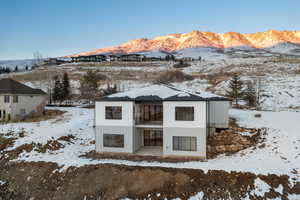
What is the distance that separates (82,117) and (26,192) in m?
12.6

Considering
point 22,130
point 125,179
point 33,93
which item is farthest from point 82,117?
point 125,179

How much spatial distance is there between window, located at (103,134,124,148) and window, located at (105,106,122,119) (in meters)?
1.53

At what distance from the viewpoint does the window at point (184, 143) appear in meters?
15.2

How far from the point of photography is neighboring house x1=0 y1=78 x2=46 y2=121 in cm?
2491

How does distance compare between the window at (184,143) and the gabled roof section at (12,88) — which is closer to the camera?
the window at (184,143)

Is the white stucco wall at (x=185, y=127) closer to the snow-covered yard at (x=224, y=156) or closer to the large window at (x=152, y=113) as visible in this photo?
the snow-covered yard at (x=224, y=156)

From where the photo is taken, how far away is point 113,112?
16.5 m

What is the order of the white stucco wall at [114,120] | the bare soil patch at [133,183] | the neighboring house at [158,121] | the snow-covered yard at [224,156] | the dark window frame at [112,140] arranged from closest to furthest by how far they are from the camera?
1. the bare soil patch at [133,183]
2. the snow-covered yard at [224,156]
3. the neighboring house at [158,121]
4. the white stucco wall at [114,120]
5. the dark window frame at [112,140]

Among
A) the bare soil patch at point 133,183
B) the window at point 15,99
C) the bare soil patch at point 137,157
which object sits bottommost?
the bare soil patch at point 133,183

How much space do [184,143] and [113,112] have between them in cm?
612

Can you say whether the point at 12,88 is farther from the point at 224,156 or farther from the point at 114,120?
the point at 224,156

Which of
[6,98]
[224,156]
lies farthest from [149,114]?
[6,98]

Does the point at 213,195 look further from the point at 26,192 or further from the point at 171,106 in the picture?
the point at 26,192

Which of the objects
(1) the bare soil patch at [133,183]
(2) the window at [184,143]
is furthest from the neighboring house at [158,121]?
(1) the bare soil patch at [133,183]
